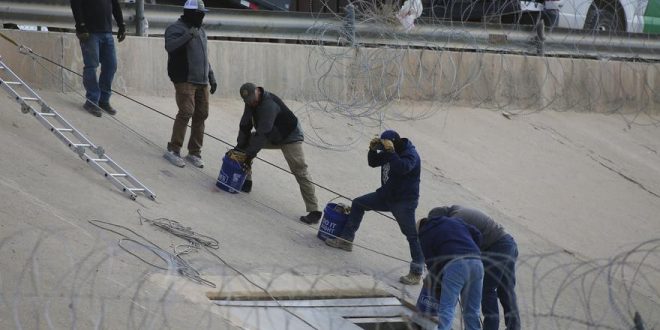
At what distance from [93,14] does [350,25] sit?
367 cm

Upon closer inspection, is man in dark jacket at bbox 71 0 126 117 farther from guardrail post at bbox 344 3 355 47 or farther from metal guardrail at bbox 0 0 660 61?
guardrail post at bbox 344 3 355 47

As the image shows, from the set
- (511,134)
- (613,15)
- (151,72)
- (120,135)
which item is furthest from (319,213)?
(613,15)

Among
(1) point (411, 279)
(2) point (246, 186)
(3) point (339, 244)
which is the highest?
(2) point (246, 186)

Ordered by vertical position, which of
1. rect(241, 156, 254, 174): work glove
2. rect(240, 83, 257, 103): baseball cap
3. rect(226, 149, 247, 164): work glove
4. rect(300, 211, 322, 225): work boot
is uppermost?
rect(240, 83, 257, 103): baseball cap

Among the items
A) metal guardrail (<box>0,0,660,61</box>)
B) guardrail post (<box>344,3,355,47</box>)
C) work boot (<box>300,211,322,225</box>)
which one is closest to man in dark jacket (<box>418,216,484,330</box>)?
work boot (<box>300,211,322,225</box>)

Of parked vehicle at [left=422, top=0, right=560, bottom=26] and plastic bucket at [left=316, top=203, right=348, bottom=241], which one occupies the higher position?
parked vehicle at [left=422, top=0, right=560, bottom=26]

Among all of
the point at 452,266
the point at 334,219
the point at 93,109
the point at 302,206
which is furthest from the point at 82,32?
the point at 452,266

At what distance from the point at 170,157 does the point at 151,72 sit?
195cm

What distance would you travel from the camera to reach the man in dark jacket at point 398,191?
9727mm

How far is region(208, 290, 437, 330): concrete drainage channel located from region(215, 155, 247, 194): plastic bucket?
6.98ft

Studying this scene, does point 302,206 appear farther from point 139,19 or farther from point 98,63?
point 139,19

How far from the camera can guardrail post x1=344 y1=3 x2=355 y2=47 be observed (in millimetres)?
13773

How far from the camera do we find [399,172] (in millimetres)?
9719

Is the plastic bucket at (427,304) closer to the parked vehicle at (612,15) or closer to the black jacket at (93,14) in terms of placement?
the black jacket at (93,14)
